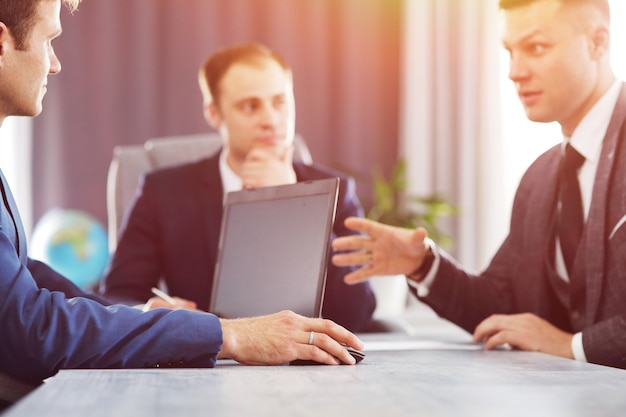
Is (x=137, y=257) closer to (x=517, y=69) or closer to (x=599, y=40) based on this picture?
(x=517, y=69)

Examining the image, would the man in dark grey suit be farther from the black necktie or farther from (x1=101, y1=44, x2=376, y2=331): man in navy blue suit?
(x1=101, y1=44, x2=376, y2=331): man in navy blue suit

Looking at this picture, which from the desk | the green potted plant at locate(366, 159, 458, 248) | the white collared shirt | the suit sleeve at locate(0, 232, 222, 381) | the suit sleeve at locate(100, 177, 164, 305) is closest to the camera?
the desk

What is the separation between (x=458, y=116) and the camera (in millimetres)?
4840

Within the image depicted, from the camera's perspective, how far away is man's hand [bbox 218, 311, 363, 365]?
1224mm

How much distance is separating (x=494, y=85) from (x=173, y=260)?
8.89 feet

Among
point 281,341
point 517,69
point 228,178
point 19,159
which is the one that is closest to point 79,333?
point 281,341

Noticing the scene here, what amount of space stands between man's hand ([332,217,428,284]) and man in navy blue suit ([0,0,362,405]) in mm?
625

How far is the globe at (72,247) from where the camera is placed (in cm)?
417

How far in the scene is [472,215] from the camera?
4.79 m

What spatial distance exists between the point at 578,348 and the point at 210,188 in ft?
4.28

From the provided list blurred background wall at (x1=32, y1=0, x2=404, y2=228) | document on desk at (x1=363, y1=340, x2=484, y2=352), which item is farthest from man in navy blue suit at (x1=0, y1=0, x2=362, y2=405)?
blurred background wall at (x1=32, y1=0, x2=404, y2=228)

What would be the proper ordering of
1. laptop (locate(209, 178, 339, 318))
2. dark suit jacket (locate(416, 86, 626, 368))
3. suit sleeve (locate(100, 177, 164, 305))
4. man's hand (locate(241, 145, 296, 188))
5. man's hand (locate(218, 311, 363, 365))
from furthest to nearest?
suit sleeve (locate(100, 177, 164, 305)), man's hand (locate(241, 145, 296, 188)), dark suit jacket (locate(416, 86, 626, 368)), laptop (locate(209, 178, 339, 318)), man's hand (locate(218, 311, 363, 365))

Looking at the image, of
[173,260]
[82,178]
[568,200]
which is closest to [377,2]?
[82,178]

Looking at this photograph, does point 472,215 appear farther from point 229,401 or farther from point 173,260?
point 229,401
